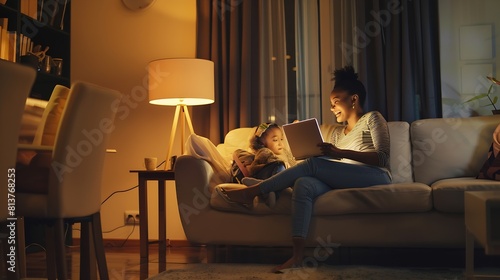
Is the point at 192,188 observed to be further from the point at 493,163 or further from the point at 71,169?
the point at 493,163

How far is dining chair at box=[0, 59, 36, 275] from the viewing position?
1.54 meters


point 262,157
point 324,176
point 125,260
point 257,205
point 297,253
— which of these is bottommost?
point 125,260

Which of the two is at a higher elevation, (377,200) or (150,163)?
(150,163)

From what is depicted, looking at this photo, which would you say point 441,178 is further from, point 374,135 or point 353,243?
point 353,243

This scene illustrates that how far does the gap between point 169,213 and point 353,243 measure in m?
1.69

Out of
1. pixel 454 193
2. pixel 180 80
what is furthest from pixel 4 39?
pixel 454 193

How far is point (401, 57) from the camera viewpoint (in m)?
3.81

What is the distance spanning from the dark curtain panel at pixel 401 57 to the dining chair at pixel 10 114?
104 inches

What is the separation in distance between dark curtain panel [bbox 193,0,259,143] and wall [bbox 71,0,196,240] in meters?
0.15

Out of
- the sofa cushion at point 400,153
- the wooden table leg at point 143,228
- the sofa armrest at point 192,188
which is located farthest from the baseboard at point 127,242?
the sofa cushion at point 400,153

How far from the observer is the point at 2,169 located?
5.25 ft

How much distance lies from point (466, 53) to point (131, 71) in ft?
7.78

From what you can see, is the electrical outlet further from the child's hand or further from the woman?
the child's hand

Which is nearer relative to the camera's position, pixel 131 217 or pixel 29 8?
pixel 29 8
